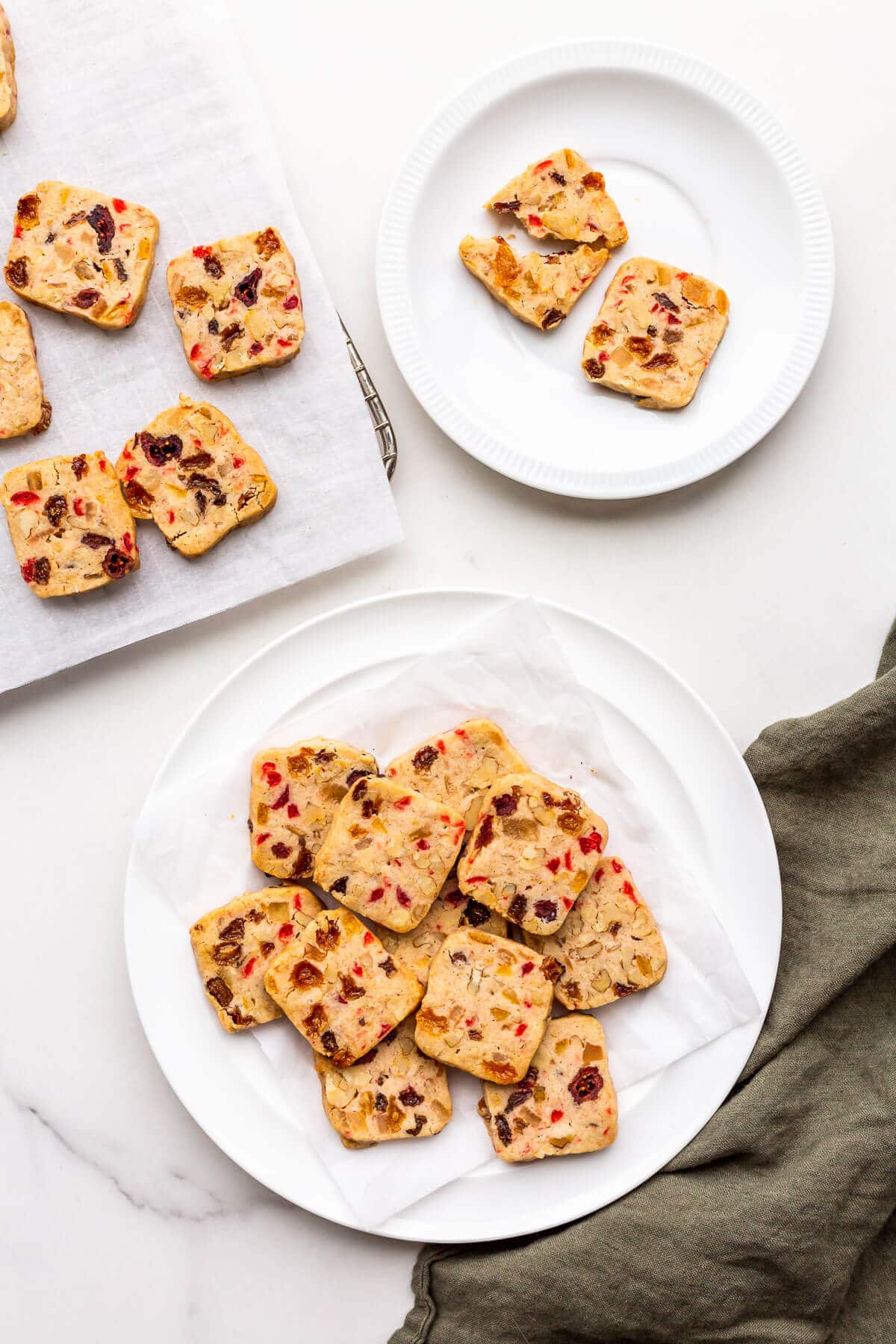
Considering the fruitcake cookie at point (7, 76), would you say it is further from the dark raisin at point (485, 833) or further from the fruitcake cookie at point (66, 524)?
the dark raisin at point (485, 833)

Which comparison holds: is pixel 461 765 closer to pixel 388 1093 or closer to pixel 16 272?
pixel 388 1093

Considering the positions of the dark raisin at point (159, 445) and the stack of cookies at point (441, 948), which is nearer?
the stack of cookies at point (441, 948)

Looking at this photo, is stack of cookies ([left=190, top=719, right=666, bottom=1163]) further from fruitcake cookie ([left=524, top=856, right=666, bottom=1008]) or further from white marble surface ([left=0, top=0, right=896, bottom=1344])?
white marble surface ([left=0, top=0, right=896, bottom=1344])

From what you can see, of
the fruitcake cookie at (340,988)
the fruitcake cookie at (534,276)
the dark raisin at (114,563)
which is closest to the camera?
the fruitcake cookie at (340,988)

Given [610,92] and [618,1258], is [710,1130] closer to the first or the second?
[618,1258]

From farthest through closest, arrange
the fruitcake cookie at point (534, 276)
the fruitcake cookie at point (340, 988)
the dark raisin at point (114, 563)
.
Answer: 1. the fruitcake cookie at point (534, 276)
2. the dark raisin at point (114, 563)
3. the fruitcake cookie at point (340, 988)

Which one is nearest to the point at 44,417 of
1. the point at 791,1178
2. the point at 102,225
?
the point at 102,225

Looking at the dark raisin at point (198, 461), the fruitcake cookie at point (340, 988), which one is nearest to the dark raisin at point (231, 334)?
the dark raisin at point (198, 461)
